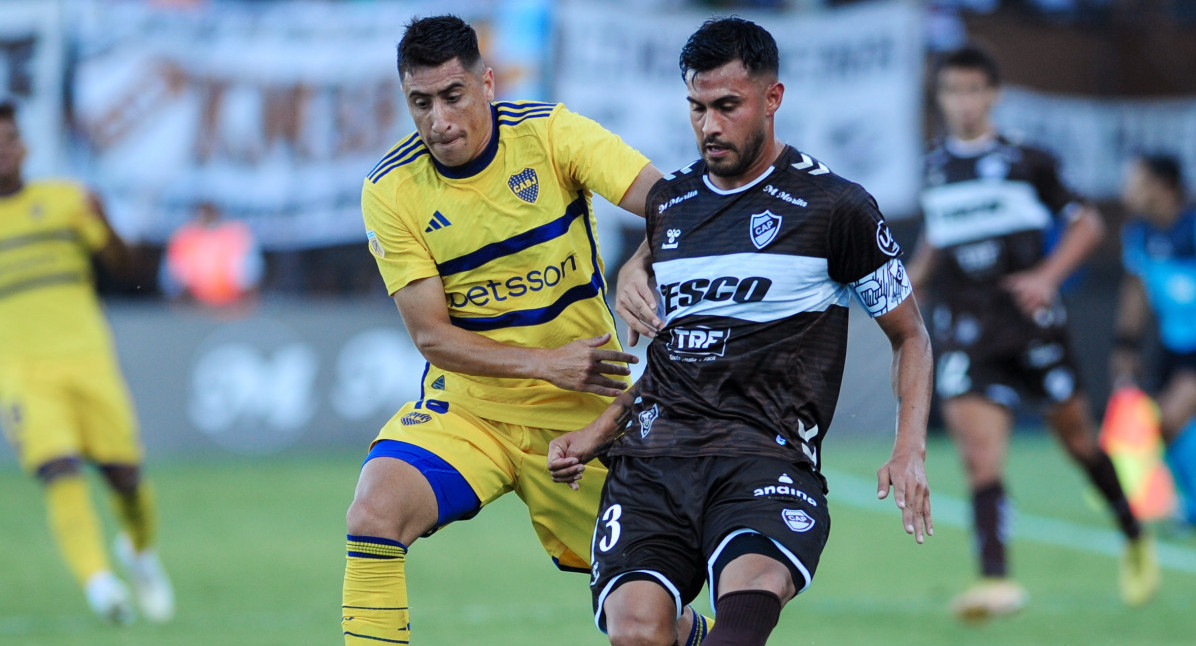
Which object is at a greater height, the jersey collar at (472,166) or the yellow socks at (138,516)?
the jersey collar at (472,166)

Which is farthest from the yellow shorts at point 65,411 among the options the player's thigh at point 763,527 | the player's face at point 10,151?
the player's thigh at point 763,527

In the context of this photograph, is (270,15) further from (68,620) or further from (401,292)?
(401,292)

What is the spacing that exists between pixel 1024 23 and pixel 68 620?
13079 millimetres

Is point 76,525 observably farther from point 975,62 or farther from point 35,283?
point 975,62

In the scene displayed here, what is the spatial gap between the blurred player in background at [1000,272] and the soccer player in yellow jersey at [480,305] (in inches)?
118

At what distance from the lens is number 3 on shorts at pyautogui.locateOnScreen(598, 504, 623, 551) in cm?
434

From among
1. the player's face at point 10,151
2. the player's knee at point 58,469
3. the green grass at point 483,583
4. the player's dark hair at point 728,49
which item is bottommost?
the green grass at point 483,583

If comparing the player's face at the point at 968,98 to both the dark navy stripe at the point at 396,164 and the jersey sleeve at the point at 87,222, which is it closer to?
the dark navy stripe at the point at 396,164

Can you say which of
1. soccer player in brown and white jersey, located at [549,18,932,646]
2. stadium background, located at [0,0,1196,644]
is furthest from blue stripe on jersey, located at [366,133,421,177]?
stadium background, located at [0,0,1196,644]

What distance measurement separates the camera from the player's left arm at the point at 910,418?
159 inches

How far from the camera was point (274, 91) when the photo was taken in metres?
14.9

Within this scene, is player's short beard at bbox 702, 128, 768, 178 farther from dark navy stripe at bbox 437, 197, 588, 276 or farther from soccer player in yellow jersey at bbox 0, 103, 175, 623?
soccer player in yellow jersey at bbox 0, 103, 175, 623

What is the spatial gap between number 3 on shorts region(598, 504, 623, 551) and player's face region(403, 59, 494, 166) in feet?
4.03

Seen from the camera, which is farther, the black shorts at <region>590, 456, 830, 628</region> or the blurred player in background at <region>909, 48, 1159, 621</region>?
the blurred player in background at <region>909, 48, 1159, 621</region>
